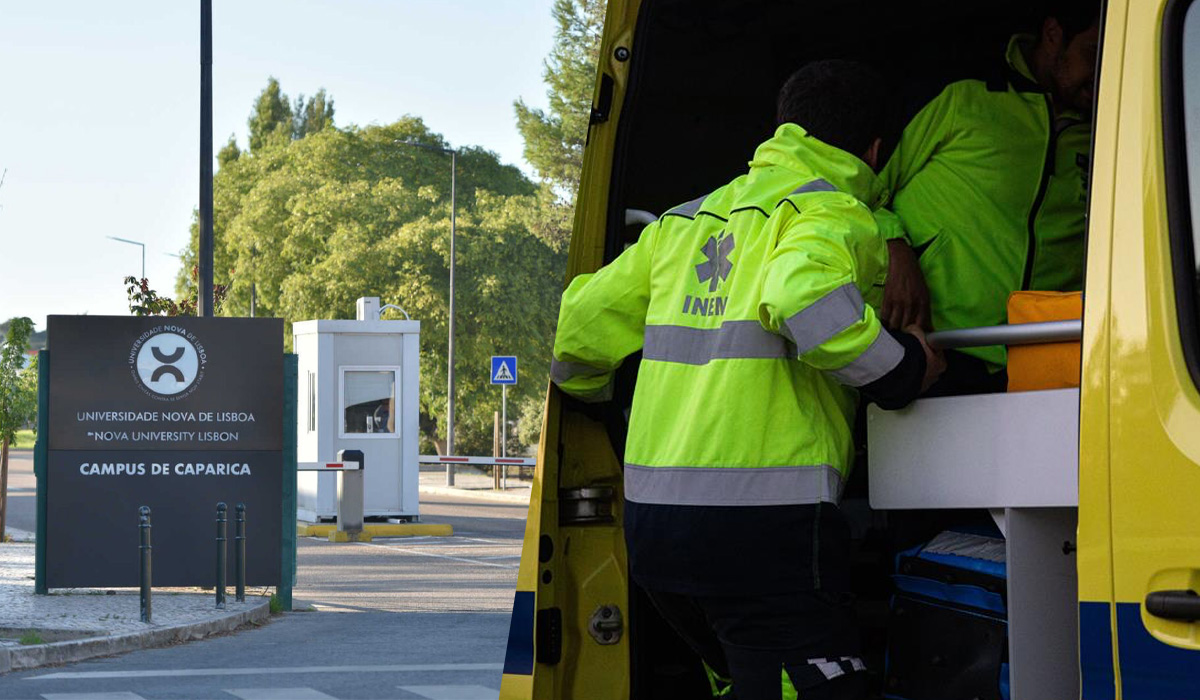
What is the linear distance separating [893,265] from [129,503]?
10.3m

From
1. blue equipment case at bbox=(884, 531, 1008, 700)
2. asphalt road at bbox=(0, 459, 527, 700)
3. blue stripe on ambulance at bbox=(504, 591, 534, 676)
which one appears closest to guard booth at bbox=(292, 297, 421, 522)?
asphalt road at bbox=(0, 459, 527, 700)

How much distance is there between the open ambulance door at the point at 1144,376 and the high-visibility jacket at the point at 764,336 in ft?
1.97

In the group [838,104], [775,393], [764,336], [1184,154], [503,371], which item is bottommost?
[775,393]

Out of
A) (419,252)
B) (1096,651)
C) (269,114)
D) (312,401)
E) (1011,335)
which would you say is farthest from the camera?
(269,114)

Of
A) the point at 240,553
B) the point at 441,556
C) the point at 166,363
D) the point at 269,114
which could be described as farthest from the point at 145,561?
the point at 269,114

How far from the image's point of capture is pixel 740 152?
4664mm

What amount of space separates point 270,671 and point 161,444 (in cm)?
390

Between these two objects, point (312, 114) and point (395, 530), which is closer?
point (395, 530)

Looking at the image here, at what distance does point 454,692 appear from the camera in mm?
8852

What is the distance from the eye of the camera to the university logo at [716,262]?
3512 millimetres

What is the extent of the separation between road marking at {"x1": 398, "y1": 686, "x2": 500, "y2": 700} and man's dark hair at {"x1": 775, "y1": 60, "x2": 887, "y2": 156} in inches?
217

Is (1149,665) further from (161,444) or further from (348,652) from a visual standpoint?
(161,444)

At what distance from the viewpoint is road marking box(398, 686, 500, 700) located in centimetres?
866

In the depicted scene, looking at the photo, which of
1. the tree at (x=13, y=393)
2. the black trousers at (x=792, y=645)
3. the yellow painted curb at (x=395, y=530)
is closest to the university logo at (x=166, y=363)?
the tree at (x=13, y=393)
